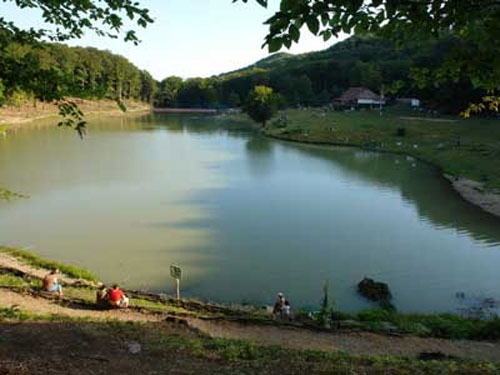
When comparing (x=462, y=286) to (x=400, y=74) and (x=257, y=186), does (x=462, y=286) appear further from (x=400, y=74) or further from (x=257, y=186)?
(x=400, y=74)

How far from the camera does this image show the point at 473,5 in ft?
14.7

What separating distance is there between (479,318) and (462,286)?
3501 mm

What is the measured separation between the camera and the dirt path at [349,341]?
1156cm

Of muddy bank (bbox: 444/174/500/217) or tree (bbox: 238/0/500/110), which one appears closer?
tree (bbox: 238/0/500/110)

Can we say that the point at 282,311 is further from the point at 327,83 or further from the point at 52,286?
the point at 327,83

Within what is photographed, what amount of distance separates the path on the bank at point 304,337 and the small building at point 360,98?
93.6m

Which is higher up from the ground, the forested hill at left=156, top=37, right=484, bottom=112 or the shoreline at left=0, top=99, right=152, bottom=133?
the forested hill at left=156, top=37, right=484, bottom=112

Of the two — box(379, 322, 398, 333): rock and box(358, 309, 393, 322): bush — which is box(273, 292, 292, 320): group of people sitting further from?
box(379, 322, 398, 333): rock

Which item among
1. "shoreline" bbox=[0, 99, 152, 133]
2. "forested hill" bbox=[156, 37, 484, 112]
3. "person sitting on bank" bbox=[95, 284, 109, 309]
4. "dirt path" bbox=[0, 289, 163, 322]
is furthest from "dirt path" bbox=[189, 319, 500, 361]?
"forested hill" bbox=[156, 37, 484, 112]

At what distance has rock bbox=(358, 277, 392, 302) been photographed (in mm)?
17094

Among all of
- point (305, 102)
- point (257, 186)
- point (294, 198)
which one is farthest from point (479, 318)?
point (305, 102)

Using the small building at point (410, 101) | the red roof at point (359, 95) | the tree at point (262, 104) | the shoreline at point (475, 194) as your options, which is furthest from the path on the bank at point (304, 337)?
the red roof at point (359, 95)

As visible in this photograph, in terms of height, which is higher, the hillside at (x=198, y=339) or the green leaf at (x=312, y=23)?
the green leaf at (x=312, y=23)

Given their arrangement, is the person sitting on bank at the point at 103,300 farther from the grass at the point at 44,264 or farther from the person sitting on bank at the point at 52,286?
the grass at the point at 44,264
